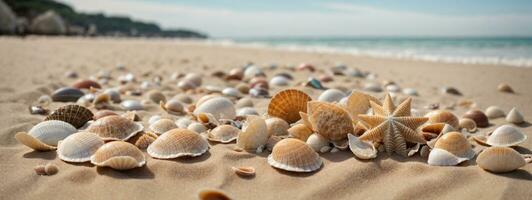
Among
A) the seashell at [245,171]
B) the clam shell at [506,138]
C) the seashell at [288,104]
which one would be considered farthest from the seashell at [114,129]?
the clam shell at [506,138]

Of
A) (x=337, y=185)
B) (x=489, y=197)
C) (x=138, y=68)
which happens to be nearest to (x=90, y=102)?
(x=337, y=185)

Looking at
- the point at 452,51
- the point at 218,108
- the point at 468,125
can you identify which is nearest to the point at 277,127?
the point at 218,108

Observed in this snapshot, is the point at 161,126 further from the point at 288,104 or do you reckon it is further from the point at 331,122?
the point at 331,122

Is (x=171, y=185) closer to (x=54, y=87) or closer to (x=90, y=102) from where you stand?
(x=90, y=102)

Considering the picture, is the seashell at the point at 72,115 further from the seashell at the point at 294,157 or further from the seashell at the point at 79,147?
the seashell at the point at 294,157

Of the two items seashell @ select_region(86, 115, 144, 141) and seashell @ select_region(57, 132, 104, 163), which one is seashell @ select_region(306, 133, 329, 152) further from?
seashell @ select_region(57, 132, 104, 163)

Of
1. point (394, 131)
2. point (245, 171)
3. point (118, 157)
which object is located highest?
point (394, 131)

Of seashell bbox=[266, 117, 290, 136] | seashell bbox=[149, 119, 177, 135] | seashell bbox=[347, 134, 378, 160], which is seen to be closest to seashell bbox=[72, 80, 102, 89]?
seashell bbox=[149, 119, 177, 135]
